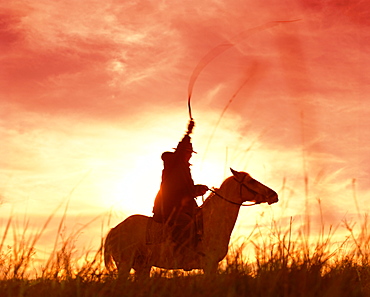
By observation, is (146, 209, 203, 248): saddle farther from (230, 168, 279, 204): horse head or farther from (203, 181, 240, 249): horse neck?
(230, 168, 279, 204): horse head

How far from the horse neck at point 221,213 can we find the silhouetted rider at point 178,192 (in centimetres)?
33

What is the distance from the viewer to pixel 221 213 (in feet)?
30.2

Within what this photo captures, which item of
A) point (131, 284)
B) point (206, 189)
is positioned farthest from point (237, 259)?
point (206, 189)

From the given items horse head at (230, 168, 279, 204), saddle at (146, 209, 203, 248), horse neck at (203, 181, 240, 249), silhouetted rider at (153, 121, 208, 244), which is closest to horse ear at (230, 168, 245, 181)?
horse head at (230, 168, 279, 204)

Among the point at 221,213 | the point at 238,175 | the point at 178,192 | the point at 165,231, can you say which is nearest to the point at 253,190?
the point at 238,175

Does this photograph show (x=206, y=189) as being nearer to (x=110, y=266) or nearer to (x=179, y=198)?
(x=179, y=198)

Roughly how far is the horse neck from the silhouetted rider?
1.08 ft

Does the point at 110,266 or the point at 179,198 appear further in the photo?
the point at 179,198

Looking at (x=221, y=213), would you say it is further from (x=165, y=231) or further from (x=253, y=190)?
(x=165, y=231)

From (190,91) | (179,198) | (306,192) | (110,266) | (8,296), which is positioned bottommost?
(8,296)

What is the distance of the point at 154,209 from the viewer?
906 cm

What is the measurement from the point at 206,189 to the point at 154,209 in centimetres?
91

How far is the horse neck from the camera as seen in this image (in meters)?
9.02

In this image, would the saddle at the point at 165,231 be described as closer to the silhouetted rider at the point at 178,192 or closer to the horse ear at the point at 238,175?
the silhouetted rider at the point at 178,192
